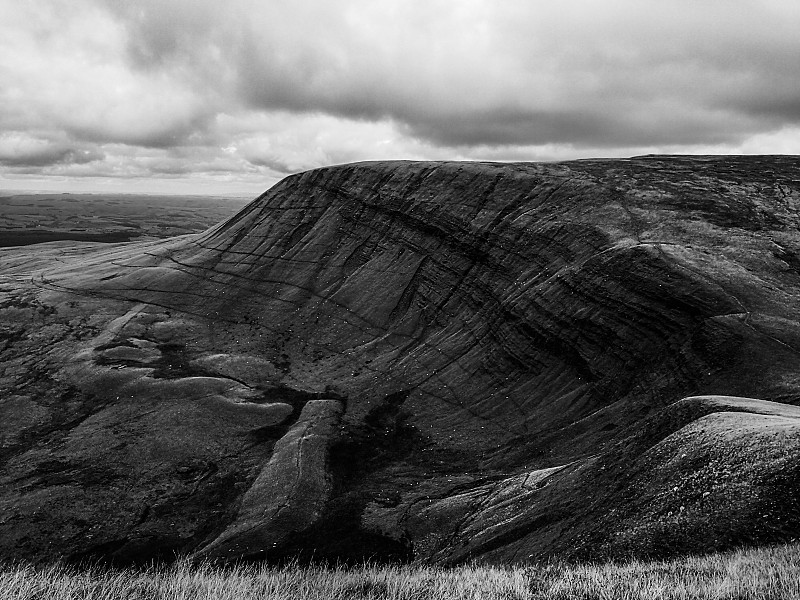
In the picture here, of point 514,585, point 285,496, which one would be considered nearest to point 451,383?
point 285,496

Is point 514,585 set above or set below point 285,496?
above

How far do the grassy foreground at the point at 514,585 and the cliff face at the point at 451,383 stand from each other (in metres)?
2.62

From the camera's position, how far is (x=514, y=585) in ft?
31.9

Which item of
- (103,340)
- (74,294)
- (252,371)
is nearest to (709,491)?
(252,371)

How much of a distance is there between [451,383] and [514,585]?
27.4 metres

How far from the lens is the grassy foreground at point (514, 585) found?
8055mm

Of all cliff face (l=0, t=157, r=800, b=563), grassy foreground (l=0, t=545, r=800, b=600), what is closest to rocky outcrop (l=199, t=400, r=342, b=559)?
cliff face (l=0, t=157, r=800, b=563)

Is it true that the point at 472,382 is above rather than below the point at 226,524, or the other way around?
above

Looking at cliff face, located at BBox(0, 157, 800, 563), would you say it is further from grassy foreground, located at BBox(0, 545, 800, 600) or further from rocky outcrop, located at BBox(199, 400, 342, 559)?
grassy foreground, located at BBox(0, 545, 800, 600)

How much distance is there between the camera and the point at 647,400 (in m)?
27.0

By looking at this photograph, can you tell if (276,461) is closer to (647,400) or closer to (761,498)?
(647,400)

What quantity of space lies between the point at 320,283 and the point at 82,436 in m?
25.4

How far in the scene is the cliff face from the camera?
679 inches

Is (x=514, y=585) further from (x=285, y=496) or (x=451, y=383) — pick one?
(x=451, y=383)
